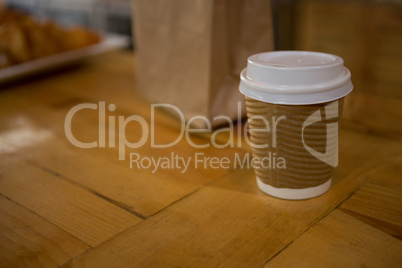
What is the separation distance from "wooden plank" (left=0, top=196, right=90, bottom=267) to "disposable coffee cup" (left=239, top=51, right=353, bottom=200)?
10.4 inches

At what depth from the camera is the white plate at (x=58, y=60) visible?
1076 millimetres

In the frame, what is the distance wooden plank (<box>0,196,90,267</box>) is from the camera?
473 mm

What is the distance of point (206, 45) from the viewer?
73 centimetres

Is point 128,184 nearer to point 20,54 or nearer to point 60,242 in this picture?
point 60,242

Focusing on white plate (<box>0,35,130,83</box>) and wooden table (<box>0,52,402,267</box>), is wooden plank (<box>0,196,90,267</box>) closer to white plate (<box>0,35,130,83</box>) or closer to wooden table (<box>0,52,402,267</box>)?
wooden table (<box>0,52,402,267</box>)

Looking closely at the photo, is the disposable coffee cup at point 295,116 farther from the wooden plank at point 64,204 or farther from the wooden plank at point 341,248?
the wooden plank at point 64,204

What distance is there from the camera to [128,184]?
633 mm

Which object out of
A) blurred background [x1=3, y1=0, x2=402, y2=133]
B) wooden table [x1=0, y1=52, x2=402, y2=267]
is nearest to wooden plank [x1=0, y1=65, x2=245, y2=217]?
wooden table [x1=0, y1=52, x2=402, y2=267]

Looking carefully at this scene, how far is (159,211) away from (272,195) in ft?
0.53

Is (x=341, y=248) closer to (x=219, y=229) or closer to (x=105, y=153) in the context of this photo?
(x=219, y=229)

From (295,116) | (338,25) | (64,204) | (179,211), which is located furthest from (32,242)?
(338,25)

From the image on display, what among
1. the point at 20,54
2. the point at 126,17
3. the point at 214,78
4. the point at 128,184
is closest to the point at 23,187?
the point at 128,184

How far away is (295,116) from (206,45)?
→ 0.28m

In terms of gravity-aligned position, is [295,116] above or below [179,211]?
above
